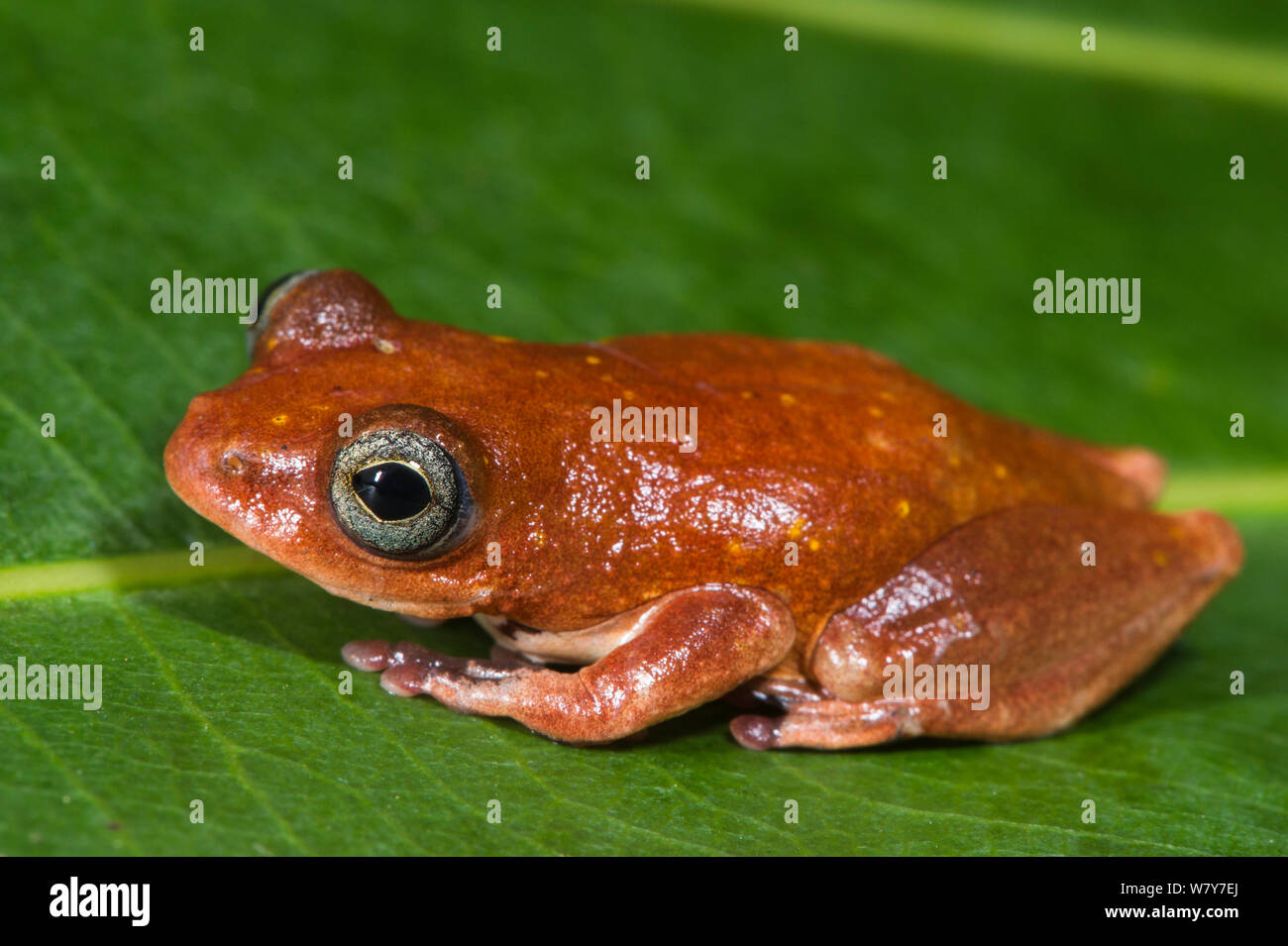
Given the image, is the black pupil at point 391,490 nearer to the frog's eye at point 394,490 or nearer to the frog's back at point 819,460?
the frog's eye at point 394,490

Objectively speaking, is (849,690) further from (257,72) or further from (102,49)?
(102,49)

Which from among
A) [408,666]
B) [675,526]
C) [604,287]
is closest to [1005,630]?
[675,526]

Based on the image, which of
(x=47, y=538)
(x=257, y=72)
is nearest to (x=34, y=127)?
(x=257, y=72)

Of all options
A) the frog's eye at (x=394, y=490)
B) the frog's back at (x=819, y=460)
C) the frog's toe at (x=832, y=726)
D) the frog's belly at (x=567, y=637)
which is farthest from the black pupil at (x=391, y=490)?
the frog's toe at (x=832, y=726)

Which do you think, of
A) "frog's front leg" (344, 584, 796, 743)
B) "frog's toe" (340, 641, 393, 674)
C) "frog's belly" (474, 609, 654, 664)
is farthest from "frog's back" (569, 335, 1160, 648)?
"frog's toe" (340, 641, 393, 674)

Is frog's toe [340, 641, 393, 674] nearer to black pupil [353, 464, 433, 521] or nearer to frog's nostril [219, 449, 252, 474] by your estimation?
black pupil [353, 464, 433, 521]

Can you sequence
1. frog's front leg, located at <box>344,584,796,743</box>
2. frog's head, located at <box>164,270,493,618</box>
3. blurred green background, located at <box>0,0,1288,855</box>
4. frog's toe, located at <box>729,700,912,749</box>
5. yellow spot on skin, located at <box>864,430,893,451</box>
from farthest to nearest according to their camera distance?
yellow spot on skin, located at <box>864,430,893,451</box> → frog's toe, located at <box>729,700,912,749</box> → frog's front leg, located at <box>344,584,796,743</box> → frog's head, located at <box>164,270,493,618</box> → blurred green background, located at <box>0,0,1288,855</box>

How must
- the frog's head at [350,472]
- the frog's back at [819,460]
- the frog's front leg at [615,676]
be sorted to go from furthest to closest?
the frog's back at [819,460]
the frog's front leg at [615,676]
the frog's head at [350,472]
